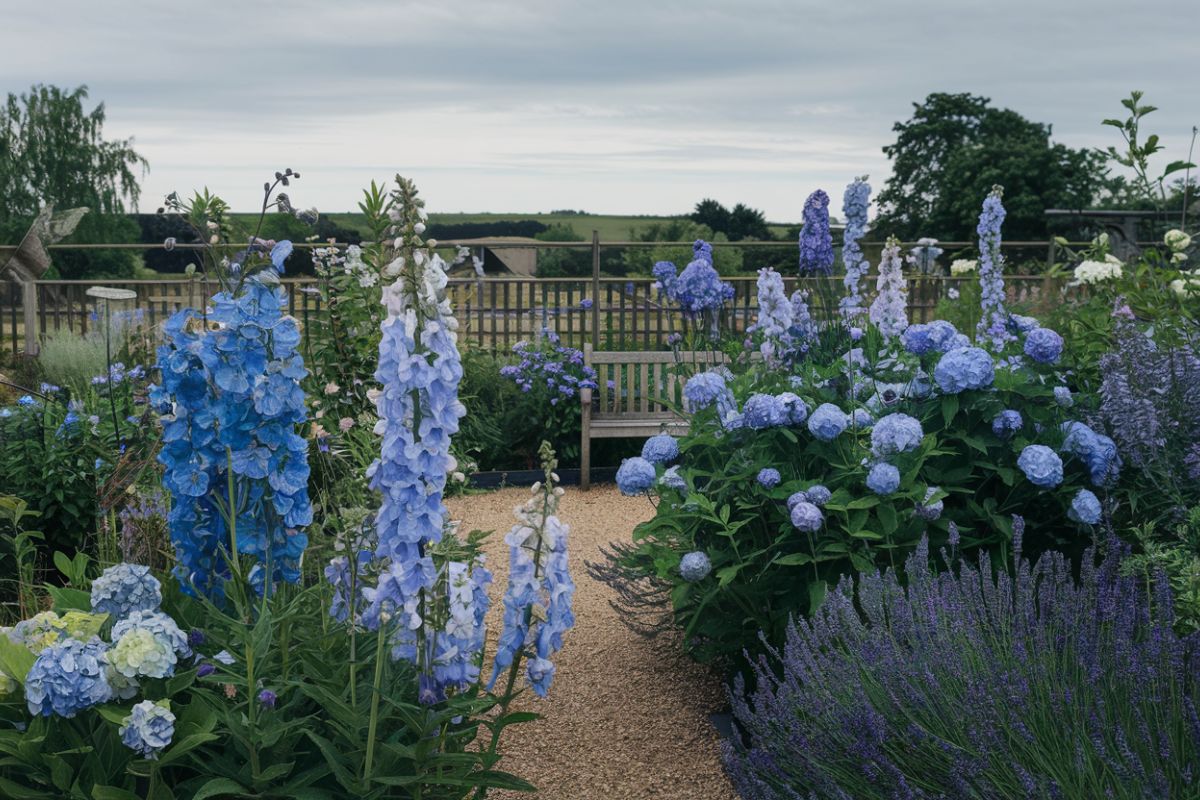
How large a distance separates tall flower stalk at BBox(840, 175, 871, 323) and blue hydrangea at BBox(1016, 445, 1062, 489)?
111 centimetres

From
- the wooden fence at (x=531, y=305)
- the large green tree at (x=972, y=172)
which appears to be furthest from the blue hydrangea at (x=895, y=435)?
the large green tree at (x=972, y=172)

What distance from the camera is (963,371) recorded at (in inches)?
134

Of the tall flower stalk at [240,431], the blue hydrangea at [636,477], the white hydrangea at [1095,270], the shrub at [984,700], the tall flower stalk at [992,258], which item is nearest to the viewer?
the shrub at [984,700]

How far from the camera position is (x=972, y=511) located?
11.5ft

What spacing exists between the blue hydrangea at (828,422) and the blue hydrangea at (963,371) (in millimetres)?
356

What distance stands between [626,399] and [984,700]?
207 inches

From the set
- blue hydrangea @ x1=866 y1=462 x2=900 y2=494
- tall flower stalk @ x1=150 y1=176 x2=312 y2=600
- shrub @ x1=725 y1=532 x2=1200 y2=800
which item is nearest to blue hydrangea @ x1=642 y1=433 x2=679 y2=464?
blue hydrangea @ x1=866 y1=462 x2=900 y2=494

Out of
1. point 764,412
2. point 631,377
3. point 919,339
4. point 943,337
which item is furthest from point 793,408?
point 631,377

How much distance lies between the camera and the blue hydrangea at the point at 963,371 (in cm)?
339

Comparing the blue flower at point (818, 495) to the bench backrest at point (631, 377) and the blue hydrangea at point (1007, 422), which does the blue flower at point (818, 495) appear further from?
the bench backrest at point (631, 377)

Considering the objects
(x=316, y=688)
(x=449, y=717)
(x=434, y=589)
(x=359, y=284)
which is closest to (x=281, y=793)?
(x=316, y=688)

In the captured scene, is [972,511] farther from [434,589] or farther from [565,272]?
[565,272]

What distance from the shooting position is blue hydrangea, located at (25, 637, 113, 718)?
217 cm

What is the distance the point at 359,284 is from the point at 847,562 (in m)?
2.64
